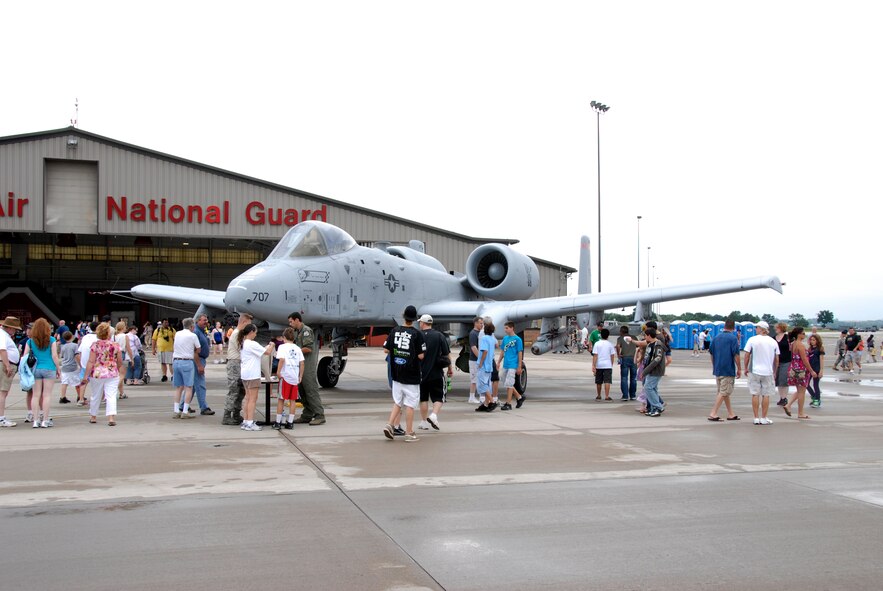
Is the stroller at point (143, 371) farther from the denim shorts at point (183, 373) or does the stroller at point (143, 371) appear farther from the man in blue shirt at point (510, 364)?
the man in blue shirt at point (510, 364)

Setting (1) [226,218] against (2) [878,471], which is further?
(1) [226,218]

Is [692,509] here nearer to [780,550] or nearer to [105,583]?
[780,550]

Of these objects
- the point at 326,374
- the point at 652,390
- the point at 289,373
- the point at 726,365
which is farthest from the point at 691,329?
the point at 289,373

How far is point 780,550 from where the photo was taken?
520 centimetres

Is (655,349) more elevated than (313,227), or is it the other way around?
(313,227)

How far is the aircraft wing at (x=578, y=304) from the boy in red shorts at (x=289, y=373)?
20.6ft

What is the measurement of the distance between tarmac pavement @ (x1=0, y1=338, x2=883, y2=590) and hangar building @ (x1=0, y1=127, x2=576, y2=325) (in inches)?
967

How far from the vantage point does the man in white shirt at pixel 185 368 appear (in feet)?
40.4

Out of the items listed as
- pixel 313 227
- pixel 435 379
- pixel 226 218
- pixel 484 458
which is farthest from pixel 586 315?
pixel 226 218

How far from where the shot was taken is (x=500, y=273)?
2002 cm

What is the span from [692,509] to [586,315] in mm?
11863

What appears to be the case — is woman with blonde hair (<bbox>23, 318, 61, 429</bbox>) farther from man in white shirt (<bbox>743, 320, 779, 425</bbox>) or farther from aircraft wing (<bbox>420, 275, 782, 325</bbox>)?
man in white shirt (<bbox>743, 320, 779, 425</bbox>)

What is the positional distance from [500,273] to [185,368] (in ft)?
32.0

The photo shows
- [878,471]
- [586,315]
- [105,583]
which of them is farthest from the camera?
[586,315]
